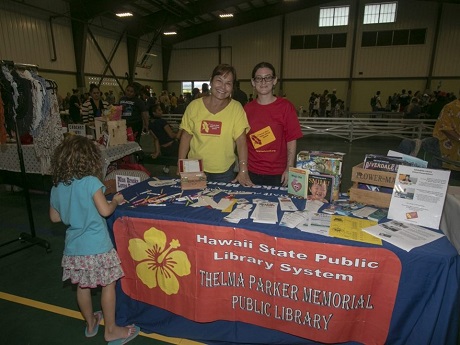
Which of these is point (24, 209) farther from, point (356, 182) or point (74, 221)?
point (356, 182)

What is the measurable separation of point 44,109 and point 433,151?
4197 millimetres

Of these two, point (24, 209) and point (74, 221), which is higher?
point (74, 221)

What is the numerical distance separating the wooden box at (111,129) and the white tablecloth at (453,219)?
3692 mm

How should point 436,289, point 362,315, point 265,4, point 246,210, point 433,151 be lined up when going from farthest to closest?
point 265,4
point 433,151
point 246,210
point 362,315
point 436,289

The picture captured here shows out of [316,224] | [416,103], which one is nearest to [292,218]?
[316,224]

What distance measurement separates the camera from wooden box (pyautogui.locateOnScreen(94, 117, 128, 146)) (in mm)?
3927

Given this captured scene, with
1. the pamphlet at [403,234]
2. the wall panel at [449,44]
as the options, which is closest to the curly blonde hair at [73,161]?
the pamphlet at [403,234]

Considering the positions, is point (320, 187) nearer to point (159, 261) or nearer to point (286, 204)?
point (286, 204)

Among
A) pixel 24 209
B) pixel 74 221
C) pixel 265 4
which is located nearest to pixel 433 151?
pixel 74 221

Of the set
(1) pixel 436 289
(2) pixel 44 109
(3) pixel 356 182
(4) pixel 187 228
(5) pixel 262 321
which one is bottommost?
(5) pixel 262 321

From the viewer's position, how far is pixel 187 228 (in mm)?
1742

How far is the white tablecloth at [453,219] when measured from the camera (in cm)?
194

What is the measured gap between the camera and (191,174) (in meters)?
2.21

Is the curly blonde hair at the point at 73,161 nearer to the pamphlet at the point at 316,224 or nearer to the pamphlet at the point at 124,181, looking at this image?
the pamphlet at the point at 124,181
